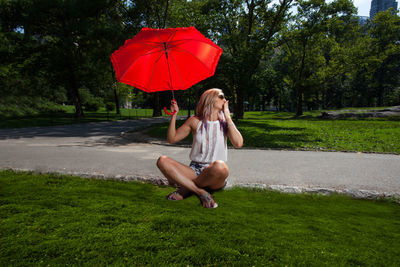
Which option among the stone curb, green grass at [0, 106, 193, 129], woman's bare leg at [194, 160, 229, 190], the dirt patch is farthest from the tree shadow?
the dirt patch

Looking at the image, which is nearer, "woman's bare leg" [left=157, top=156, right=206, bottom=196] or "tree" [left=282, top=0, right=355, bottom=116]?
"woman's bare leg" [left=157, top=156, right=206, bottom=196]

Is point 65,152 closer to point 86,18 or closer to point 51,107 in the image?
point 86,18

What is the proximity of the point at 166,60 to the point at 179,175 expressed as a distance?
1.72 meters

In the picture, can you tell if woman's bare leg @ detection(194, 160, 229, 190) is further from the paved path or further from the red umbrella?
the paved path

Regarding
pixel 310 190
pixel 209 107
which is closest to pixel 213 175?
pixel 209 107

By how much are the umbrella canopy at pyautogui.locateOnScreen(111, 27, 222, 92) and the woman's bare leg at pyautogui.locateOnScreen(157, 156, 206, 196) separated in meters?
1.12

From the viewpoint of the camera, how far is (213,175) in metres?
3.39

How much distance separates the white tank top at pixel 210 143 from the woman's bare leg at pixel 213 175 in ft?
0.82

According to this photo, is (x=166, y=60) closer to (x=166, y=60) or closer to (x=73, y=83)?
(x=166, y=60)

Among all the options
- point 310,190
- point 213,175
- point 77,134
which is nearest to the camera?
point 213,175

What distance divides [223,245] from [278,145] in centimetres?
874

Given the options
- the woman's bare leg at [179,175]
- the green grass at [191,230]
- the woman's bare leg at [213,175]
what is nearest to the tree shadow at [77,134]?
the green grass at [191,230]

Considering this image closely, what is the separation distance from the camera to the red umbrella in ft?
11.3

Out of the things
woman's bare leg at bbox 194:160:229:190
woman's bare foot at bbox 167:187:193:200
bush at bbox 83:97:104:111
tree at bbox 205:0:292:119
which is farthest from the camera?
bush at bbox 83:97:104:111
